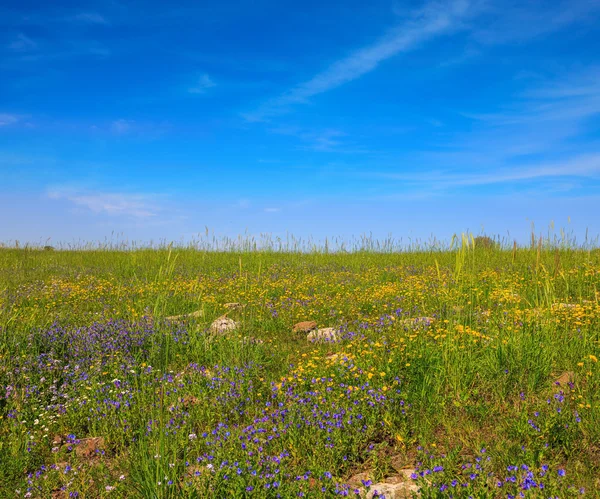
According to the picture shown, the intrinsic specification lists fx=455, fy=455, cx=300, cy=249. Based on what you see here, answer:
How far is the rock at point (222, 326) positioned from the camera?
6.55 m

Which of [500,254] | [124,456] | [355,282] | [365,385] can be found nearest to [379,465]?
[365,385]

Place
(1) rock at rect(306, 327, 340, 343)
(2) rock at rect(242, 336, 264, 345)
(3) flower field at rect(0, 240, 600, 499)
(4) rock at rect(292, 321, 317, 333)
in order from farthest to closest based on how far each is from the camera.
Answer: (4) rock at rect(292, 321, 317, 333) → (1) rock at rect(306, 327, 340, 343) → (2) rock at rect(242, 336, 264, 345) → (3) flower field at rect(0, 240, 600, 499)

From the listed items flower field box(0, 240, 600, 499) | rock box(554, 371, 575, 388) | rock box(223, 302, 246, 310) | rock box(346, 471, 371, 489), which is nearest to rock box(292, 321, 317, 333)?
flower field box(0, 240, 600, 499)

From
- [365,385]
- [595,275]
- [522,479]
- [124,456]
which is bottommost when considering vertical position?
[124,456]

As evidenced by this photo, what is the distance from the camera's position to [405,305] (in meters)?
7.70

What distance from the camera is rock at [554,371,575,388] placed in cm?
410

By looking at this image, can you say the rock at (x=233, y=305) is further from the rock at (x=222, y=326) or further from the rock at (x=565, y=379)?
the rock at (x=565, y=379)

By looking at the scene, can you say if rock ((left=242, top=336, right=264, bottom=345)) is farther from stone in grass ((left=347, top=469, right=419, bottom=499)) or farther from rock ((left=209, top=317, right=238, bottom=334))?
stone in grass ((left=347, top=469, right=419, bottom=499))

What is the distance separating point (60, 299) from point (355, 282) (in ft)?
21.1

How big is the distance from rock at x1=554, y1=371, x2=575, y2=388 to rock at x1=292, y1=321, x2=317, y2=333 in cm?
342

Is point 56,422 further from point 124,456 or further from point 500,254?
point 500,254

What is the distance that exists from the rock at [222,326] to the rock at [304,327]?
2.97ft

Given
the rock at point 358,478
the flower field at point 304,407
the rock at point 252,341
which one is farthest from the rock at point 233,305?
the rock at point 358,478

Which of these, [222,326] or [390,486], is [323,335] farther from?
[390,486]
